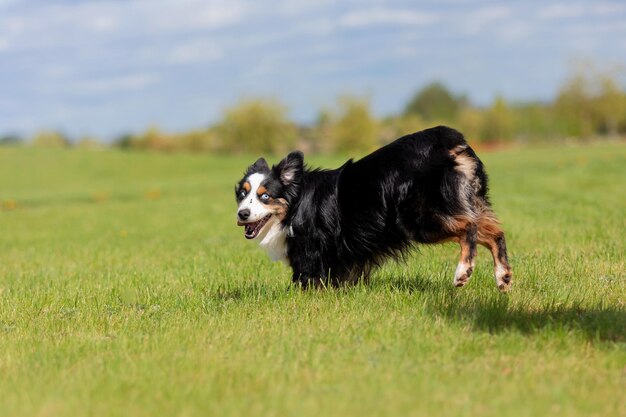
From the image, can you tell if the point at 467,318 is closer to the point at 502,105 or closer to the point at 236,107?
the point at 236,107

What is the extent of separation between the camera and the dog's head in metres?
6.66

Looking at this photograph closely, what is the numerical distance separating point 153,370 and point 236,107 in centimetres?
7140

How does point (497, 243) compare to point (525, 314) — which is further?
point (497, 243)

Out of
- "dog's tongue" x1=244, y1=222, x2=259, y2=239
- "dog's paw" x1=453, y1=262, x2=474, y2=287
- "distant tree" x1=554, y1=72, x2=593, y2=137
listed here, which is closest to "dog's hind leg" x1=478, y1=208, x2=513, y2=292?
"dog's paw" x1=453, y1=262, x2=474, y2=287

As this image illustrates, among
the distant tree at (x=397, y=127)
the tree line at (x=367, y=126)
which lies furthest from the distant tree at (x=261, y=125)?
the distant tree at (x=397, y=127)

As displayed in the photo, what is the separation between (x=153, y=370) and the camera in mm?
4430

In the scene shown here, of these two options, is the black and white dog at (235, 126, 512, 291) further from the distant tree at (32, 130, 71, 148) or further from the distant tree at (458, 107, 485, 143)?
the distant tree at (32, 130, 71, 148)

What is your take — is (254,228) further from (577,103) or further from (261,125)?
(577,103)

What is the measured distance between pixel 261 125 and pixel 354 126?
9.62 m

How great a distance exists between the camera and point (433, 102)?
390 ft

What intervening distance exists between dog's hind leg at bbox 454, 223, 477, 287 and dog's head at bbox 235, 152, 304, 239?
1662 mm

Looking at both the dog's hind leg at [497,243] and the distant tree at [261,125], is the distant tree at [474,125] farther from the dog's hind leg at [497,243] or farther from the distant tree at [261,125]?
the dog's hind leg at [497,243]

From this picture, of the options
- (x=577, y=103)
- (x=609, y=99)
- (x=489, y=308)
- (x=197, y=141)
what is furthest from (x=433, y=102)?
(x=489, y=308)

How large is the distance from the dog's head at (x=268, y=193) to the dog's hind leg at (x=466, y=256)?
5.45 feet
